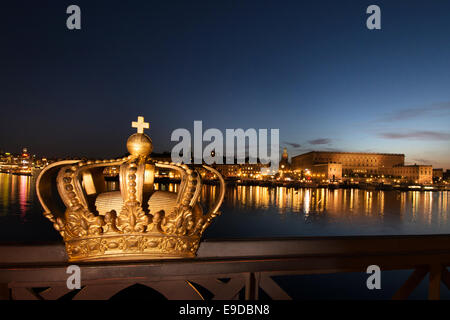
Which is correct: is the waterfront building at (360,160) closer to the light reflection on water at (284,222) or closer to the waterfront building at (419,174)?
the waterfront building at (419,174)

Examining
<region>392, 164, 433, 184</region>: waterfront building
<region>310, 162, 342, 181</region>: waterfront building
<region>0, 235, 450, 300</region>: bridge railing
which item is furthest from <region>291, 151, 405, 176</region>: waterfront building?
<region>0, 235, 450, 300</region>: bridge railing

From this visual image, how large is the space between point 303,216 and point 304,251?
24.3 m

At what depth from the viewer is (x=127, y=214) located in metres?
1.51

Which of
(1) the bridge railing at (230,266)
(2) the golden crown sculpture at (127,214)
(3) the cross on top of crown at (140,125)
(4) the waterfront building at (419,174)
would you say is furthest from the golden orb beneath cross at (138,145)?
(4) the waterfront building at (419,174)

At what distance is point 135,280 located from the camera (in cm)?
143

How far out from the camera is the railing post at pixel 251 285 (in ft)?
4.94

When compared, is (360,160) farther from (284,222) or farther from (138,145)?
(138,145)

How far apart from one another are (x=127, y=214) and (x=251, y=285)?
840mm

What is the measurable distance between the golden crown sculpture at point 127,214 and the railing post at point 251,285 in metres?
0.37

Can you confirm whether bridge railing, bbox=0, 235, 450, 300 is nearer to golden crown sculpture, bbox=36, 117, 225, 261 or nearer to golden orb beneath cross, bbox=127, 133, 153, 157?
golden crown sculpture, bbox=36, 117, 225, 261
